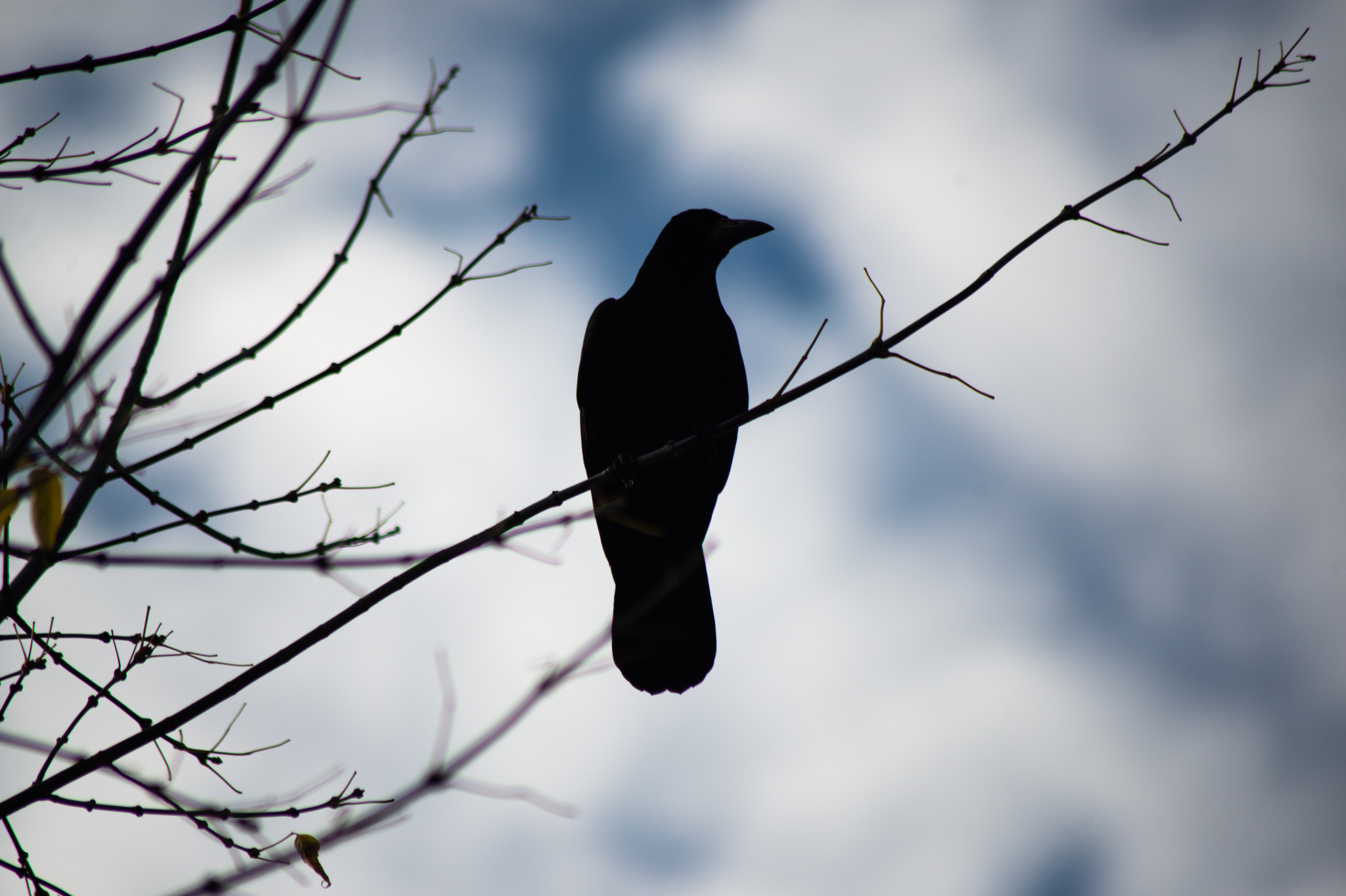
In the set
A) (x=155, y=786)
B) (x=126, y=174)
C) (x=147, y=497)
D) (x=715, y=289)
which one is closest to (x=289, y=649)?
(x=155, y=786)

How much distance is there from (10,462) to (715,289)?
4.29 meters

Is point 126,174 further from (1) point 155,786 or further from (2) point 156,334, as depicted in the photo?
(1) point 155,786

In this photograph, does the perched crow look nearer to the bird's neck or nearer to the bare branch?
the bird's neck

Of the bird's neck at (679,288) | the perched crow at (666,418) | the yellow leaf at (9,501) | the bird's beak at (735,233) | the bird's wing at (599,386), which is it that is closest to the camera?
the yellow leaf at (9,501)

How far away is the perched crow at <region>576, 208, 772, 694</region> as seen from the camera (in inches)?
176

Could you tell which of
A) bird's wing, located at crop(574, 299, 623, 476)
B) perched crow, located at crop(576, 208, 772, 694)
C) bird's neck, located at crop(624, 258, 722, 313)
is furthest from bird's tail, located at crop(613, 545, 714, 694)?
bird's neck, located at crop(624, 258, 722, 313)

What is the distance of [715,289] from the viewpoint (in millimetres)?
5133

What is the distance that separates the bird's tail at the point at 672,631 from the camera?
169 inches

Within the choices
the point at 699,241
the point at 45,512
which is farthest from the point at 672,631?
the point at 45,512

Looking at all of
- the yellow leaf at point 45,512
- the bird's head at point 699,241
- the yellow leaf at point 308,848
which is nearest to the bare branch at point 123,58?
the yellow leaf at point 45,512

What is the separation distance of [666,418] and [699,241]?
4.09ft

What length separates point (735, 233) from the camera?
16.5 ft

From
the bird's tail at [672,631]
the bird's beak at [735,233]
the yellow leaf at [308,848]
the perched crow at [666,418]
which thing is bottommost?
the yellow leaf at [308,848]

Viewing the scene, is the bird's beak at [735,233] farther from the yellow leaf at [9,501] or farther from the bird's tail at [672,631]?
the yellow leaf at [9,501]
